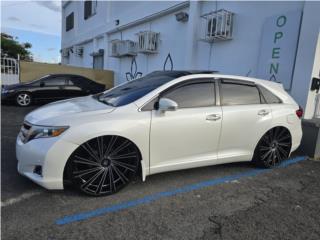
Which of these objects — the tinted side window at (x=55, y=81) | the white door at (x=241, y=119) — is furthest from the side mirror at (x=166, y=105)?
the tinted side window at (x=55, y=81)

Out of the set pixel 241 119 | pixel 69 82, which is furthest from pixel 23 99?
pixel 241 119

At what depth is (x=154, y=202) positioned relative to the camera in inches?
119

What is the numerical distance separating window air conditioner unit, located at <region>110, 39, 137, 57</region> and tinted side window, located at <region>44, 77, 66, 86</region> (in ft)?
11.7

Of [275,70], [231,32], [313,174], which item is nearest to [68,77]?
[231,32]

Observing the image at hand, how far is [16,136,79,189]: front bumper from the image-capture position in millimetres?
2783

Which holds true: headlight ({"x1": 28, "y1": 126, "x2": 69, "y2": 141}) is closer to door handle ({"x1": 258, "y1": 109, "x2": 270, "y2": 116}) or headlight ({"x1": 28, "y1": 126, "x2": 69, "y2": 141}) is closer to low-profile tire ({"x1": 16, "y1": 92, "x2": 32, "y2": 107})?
door handle ({"x1": 258, "y1": 109, "x2": 270, "y2": 116})

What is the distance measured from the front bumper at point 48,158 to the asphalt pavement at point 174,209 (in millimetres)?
272

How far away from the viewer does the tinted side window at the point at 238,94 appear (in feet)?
12.7

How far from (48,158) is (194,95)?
80.8 inches

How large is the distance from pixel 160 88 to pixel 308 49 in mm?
4043

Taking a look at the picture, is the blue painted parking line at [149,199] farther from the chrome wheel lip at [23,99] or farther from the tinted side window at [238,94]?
the chrome wheel lip at [23,99]

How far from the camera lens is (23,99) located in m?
9.63

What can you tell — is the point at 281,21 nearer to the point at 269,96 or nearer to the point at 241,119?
the point at 269,96

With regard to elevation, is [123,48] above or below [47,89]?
above
